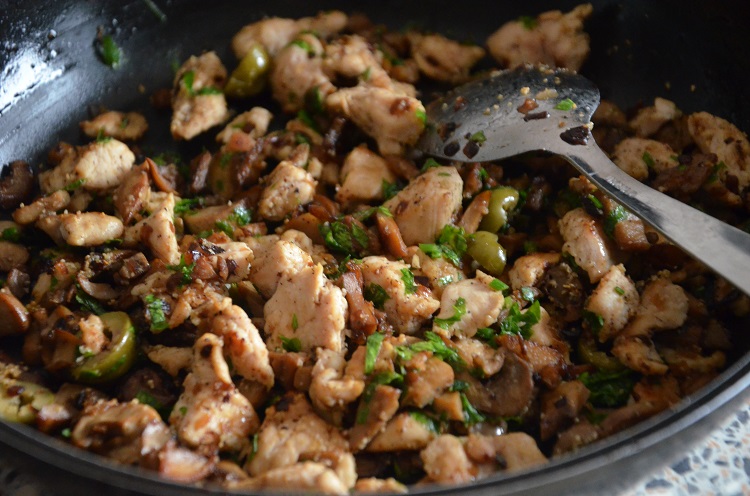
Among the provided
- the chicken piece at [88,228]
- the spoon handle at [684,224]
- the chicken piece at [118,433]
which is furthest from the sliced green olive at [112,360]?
the spoon handle at [684,224]

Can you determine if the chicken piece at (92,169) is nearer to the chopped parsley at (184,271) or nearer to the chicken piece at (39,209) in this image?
the chicken piece at (39,209)

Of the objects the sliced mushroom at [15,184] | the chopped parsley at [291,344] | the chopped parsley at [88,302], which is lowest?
the chopped parsley at [291,344]

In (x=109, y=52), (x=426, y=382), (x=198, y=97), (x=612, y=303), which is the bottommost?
(x=612, y=303)

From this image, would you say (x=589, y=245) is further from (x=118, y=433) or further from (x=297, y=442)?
(x=118, y=433)

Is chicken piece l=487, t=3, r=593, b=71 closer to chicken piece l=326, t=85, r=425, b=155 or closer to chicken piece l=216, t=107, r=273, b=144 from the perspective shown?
chicken piece l=326, t=85, r=425, b=155

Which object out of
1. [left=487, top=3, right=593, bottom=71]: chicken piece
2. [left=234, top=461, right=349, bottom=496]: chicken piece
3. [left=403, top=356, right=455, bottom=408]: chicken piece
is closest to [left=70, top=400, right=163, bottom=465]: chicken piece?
[left=234, top=461, right=349, bottom=496]: chicken piece

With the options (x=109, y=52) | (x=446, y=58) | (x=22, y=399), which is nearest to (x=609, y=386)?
(x=446, y=58)
